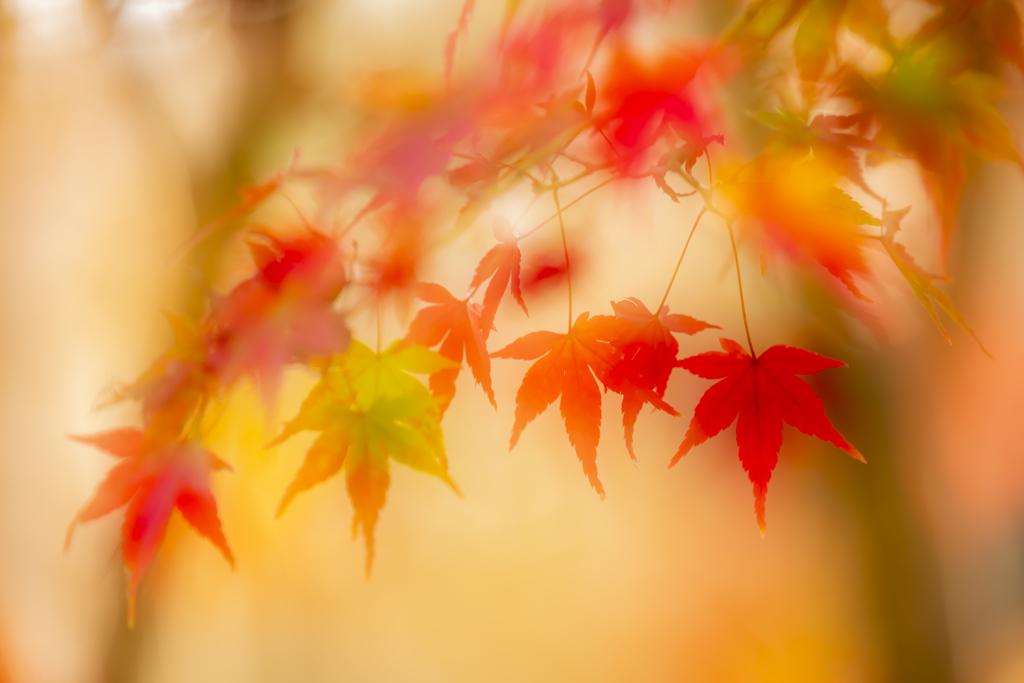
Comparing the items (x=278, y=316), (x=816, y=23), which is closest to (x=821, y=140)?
(x=816, y=23)

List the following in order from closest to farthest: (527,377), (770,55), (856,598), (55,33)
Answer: (527,377) < (770,55) < (856,598) < (55,33)

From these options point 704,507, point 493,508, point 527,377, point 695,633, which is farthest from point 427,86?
point 695,633

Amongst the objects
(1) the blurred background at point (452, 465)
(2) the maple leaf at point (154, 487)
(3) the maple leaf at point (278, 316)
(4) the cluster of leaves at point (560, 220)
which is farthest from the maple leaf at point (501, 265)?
(2) the maple leaf at point (154, 487)

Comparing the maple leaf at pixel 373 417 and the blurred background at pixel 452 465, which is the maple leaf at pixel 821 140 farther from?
the maple leaf at pixel 373 417

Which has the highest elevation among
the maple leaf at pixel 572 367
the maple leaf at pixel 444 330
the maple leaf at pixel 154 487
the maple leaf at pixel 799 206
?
the maple leaf at pixel 799 206

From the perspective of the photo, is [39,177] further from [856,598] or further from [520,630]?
[856,598]

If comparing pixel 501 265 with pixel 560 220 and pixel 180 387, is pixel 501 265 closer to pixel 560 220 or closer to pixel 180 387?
pixel 560 220

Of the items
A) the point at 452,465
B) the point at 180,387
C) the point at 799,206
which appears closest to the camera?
the point at 799,206

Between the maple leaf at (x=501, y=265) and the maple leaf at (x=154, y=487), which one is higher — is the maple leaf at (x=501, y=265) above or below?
above
